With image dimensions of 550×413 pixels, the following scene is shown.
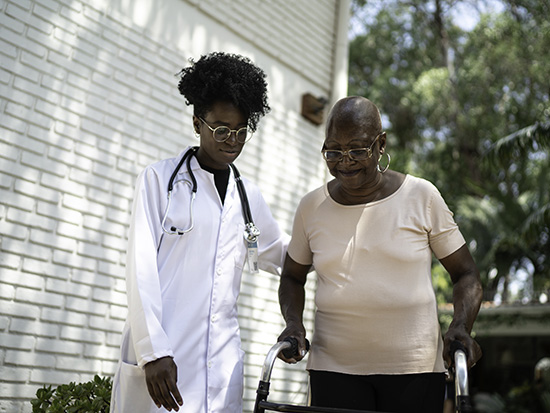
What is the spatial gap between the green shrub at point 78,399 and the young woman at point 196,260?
2.62 feet

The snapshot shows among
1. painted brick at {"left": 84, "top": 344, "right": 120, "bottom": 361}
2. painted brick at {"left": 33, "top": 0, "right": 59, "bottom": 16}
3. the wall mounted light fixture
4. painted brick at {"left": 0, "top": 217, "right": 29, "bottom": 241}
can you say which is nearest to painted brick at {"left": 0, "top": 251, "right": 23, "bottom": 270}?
painted brick at {"left": 0, "top": 217, "right": 29, "bottom": 241}

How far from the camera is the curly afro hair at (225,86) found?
10.1 ft

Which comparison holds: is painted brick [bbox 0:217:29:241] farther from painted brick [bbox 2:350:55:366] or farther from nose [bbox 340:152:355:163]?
nose [bbox 340:152:355:163]

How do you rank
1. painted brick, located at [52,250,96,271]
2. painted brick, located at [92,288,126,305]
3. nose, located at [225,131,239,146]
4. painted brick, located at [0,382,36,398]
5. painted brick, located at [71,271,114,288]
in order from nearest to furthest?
1. nose, located at [225,131,239,146]
2. painted brick, located at [0,382,36,398]
3. painted brick, located at [52,250,96,271]
4. painted brick, located at [71,271,114,288]
5. painted brick, located at [92,288,126,305]

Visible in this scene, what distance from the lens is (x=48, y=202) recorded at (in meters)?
4.50

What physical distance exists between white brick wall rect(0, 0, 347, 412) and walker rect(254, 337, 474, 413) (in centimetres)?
225

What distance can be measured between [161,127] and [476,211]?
1307 centimetres

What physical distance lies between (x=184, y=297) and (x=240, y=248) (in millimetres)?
399

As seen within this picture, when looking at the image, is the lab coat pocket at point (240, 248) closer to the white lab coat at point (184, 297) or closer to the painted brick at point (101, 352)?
the white lab coat at point (184, 297)

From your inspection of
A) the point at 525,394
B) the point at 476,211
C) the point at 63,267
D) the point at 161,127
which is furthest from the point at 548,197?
the point at 63,267

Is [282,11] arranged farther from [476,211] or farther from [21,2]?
[476,211]

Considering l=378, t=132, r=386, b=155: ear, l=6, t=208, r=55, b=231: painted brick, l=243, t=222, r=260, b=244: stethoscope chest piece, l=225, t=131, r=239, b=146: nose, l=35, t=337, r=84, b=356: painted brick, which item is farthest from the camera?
l=35, t=337, r=84, b=356: painted brick

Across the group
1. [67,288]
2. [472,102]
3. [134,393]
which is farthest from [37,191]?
[472,102]

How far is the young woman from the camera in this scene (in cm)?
265
